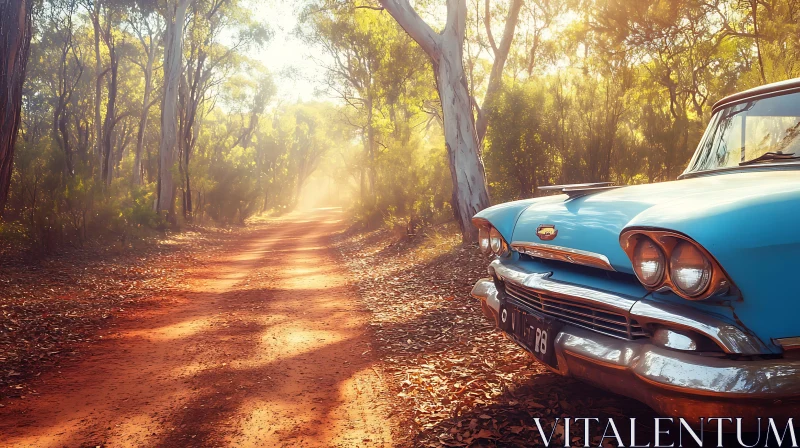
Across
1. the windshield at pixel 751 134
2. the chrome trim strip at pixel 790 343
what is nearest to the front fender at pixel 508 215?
the windshield at pixel 751 134

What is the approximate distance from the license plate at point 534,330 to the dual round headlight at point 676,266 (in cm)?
69

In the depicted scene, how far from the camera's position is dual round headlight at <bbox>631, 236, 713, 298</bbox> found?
1.95 metres

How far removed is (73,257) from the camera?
1061cm

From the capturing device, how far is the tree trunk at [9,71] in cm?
844

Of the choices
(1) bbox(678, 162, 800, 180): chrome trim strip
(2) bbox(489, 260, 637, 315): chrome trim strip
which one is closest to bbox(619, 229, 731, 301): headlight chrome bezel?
(2) bbox(489, 260, 637, 315): chrome trim strip

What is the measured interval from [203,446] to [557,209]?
97.8 inches

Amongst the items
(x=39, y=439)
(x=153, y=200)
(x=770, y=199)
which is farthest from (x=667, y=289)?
(x=153, y=200)

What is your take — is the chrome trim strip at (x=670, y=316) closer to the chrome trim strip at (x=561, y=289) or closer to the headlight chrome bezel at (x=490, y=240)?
the chrome trim strip at (x=561, y=289)

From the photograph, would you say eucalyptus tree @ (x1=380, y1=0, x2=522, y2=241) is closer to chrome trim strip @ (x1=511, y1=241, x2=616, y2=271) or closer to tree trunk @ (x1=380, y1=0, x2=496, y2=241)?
tree trunk @ (x1=380, y1=0, x2=496, y2=241)

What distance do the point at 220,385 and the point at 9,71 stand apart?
7439 mm

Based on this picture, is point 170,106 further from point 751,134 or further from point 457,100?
point 751,134

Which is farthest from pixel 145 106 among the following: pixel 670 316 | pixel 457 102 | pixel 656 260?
pixel 670 316

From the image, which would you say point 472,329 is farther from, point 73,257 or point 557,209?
point 73,257

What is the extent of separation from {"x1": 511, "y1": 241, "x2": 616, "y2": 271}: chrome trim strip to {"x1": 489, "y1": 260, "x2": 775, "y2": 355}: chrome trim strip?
5.1 inches
